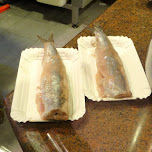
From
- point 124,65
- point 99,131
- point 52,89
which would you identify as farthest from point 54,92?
point 124,65

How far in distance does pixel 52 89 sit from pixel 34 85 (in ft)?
0.40

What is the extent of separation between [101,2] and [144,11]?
1592mm

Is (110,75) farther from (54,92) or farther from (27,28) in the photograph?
(27,28)

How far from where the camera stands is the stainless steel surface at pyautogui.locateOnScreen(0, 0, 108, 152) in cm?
198

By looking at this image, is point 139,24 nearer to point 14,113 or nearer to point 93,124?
point 93,124

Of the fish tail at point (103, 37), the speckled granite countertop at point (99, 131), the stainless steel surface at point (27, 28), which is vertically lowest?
the stainless steel surface at point (27, 28)

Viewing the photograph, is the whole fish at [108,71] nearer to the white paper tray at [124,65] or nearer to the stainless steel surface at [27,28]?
the white paper tray at [124,65]

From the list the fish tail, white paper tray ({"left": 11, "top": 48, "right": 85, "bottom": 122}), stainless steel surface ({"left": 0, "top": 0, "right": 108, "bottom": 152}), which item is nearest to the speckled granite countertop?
white paper tray ({"left": 11, "top": 48, "right": 85, "bottom": 122})

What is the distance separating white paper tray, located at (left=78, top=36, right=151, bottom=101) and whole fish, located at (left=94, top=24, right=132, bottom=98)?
32 mm

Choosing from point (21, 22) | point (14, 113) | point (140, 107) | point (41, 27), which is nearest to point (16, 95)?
point (14, 113)

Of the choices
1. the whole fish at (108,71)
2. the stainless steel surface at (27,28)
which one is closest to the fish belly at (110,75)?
the whole fish at (108,71)

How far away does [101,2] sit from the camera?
2814mm

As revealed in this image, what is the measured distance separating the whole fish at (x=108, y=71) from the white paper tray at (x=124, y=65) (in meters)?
0.03

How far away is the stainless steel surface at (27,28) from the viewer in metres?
1.98
